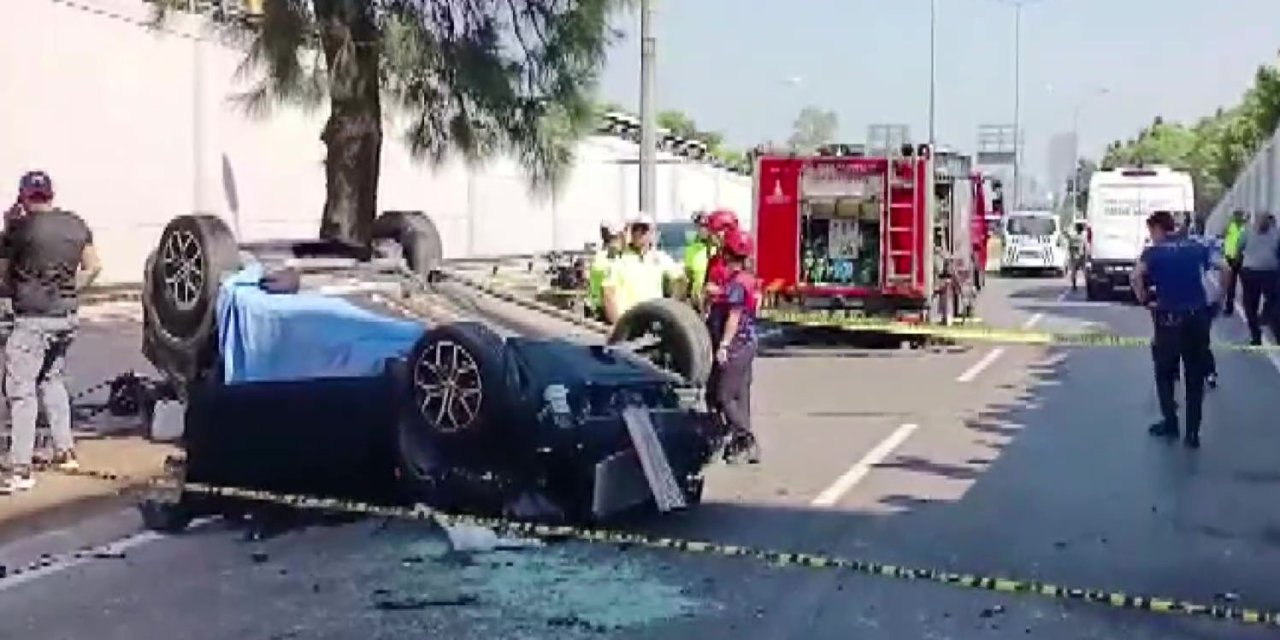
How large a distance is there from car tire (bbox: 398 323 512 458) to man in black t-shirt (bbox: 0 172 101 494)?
2567mm

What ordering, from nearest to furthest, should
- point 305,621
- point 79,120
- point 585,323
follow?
point 305,621
point 585,323
point 79,120

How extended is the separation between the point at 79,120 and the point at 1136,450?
18310mm

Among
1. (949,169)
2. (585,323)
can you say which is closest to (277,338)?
(585,323)

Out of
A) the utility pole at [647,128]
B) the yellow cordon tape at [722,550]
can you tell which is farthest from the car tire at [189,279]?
the utility pole at [647,128]

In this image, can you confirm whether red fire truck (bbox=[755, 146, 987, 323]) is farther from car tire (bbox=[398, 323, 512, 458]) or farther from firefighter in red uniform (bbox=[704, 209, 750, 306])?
car tire (bbox=[398, 323, 512, 458])

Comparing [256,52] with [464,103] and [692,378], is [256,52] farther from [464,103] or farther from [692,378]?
[692,378]

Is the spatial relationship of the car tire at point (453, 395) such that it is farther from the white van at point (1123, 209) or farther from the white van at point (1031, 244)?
the white van at point (1031, 244)

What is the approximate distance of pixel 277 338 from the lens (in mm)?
9352

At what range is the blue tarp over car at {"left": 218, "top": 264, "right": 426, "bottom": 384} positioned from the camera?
915 cm

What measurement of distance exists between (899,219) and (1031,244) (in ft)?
95.7

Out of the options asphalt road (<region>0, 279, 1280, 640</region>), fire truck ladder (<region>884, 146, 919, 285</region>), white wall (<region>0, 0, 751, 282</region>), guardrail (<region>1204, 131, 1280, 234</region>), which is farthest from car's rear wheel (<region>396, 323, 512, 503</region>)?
guardrail (<region>1204, 131, 1280, 234</region>)

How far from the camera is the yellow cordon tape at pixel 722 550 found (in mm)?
7012

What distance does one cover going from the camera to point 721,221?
37.2 feet

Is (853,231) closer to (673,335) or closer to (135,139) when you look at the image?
(673,335)
